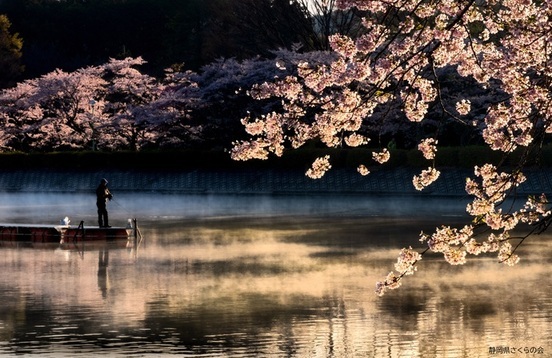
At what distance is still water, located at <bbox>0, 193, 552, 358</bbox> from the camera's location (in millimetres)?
14664

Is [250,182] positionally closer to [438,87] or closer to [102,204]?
[102,204]

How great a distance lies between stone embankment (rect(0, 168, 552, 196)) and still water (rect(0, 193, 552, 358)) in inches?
692

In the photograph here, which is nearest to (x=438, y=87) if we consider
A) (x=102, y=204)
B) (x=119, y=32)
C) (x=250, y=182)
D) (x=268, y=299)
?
(x=268, y=299)

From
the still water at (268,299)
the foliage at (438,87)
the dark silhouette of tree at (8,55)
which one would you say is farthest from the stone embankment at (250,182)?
the foliage at (438,87)

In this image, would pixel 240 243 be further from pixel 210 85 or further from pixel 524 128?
pixel 210 85

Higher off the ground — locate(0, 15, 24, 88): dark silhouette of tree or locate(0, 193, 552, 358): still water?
locate(0, 15, 24, 88): dark silhouette of tree

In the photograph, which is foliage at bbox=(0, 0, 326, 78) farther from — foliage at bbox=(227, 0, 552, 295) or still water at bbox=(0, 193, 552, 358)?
foliage at bbox=(227, 0, 552, 295)

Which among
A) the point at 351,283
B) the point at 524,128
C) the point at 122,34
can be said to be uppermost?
the point at 122,34

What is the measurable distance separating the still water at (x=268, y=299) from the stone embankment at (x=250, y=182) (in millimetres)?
17564

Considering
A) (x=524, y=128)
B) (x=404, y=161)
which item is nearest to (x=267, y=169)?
(x=404, y=161)

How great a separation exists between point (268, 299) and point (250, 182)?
39.0 metres

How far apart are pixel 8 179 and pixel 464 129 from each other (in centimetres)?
2584

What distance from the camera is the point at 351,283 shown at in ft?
69.7

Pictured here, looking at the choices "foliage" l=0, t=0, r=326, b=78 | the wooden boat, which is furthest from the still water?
"foliage" l=0, t=0, r=326, b=78
